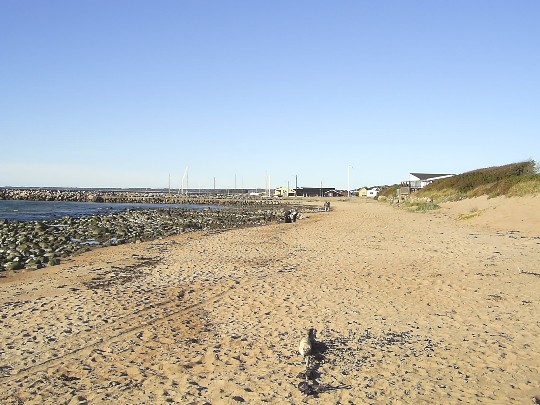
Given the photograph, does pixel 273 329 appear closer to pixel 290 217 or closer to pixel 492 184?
pixel 290 217

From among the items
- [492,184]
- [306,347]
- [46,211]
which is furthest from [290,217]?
[46,211]

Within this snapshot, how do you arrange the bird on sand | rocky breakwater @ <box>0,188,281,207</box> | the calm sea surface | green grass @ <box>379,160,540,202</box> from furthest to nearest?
rocky breakwater @ <box>0,188,281,207</box> → the calm sea surface → green grass @ <box>379,160,540,202</box> → the bird on sand

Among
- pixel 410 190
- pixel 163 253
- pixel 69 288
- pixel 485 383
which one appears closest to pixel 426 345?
pixel 485 383

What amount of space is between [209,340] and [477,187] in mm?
42744

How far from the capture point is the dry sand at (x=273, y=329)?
6094 millimetres

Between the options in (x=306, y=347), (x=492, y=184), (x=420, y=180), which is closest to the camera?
(x=306, y=347)

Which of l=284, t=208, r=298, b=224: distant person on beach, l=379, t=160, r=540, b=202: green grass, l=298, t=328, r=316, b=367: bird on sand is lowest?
l=284, t=208, r=298, b=224: distant person on beach

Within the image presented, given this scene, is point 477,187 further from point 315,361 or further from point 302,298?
point 315,361

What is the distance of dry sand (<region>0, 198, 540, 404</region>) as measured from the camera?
6094 millimetres

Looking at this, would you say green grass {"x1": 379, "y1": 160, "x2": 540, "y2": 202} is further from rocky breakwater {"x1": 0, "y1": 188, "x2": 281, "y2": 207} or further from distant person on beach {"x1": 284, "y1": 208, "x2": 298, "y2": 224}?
rocky breakwater {"x1": 0, "y1": 188, "x2": 281, "y2": 207}

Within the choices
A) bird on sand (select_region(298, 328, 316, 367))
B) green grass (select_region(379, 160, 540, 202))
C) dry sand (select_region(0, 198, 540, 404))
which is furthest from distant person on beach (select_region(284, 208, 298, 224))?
bird on sand (select_region(298, 328, 316, 367))

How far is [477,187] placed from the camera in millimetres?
44375

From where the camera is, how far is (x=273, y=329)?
8.52m

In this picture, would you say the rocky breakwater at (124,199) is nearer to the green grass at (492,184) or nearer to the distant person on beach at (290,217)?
the green grass at (492,184)
